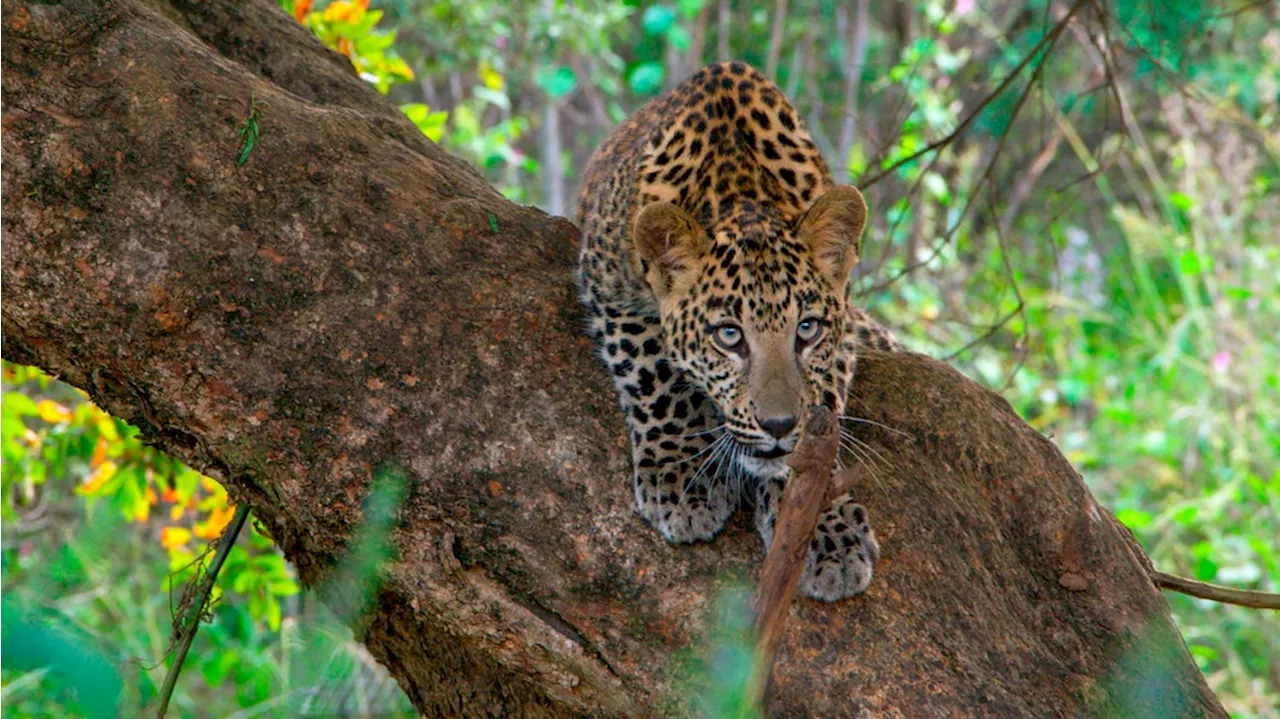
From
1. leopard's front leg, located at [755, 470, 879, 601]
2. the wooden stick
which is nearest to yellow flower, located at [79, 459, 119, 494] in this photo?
leopard's front leg, located at [755, 470, 879, 601]

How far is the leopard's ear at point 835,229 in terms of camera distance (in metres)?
3.88

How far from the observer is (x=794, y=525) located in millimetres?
2340

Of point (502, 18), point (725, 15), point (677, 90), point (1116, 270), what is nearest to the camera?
point (677, 90)

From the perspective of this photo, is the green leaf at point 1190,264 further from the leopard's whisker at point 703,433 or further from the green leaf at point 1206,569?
the leopard's whisker at point 703,433

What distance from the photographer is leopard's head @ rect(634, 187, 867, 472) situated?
3754 mm

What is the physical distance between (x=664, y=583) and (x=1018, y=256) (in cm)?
1135

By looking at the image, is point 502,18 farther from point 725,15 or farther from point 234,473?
point 234,473

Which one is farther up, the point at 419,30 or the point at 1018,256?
the point at 1018,256

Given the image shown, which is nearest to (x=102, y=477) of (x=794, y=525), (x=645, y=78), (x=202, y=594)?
(x=202, y=594)

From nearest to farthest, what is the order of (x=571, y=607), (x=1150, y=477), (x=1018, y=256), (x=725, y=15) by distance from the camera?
(x=571, y=607) < (x=1150, y=477) < (x=725, y=15) < (x=1018, y=256)

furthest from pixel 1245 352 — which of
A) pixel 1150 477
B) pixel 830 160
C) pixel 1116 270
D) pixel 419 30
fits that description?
pixel 419 30

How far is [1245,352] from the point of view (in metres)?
9.09

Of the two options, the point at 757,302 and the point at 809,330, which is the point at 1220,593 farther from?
the point at 757,302

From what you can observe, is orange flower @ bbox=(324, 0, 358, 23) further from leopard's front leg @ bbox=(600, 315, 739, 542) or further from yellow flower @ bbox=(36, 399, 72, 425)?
leopard's front leg @ bbox=(600, 315, 739, 542)
